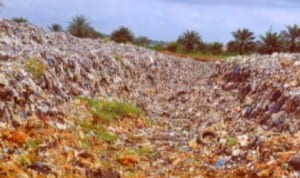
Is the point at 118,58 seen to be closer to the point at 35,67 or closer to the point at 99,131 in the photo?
the point at 35,67

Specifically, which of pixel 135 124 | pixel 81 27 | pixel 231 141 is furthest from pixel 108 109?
pixel 81 27

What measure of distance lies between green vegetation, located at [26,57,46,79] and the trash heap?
0.03 metres

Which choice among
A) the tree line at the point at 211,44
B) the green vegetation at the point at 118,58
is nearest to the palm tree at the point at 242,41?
the tree line at the point at 211,44

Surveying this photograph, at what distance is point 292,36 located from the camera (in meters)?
49.4

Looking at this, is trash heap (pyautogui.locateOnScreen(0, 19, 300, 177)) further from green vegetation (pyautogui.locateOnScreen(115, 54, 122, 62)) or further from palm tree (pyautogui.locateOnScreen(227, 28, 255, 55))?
palm tree (pyautogui.locateOnScreen(227, 28, 255, 55))

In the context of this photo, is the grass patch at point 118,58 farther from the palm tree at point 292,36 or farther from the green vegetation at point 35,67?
the palm tree at point 292,36

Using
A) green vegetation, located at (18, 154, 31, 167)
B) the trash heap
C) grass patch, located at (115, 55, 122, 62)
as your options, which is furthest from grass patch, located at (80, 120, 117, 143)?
grass patch, located at (115, 55, 122, 62)

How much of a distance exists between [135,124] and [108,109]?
72 cm

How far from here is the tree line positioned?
45.9 metres

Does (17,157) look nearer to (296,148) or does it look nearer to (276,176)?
(276,176)

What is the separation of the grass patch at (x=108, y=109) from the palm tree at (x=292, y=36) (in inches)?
1458

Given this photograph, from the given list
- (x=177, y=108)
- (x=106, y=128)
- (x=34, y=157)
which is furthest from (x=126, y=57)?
(x=34, y=157)

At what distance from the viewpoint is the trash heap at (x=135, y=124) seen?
358 inches

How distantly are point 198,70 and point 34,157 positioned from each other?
79.0 ft
